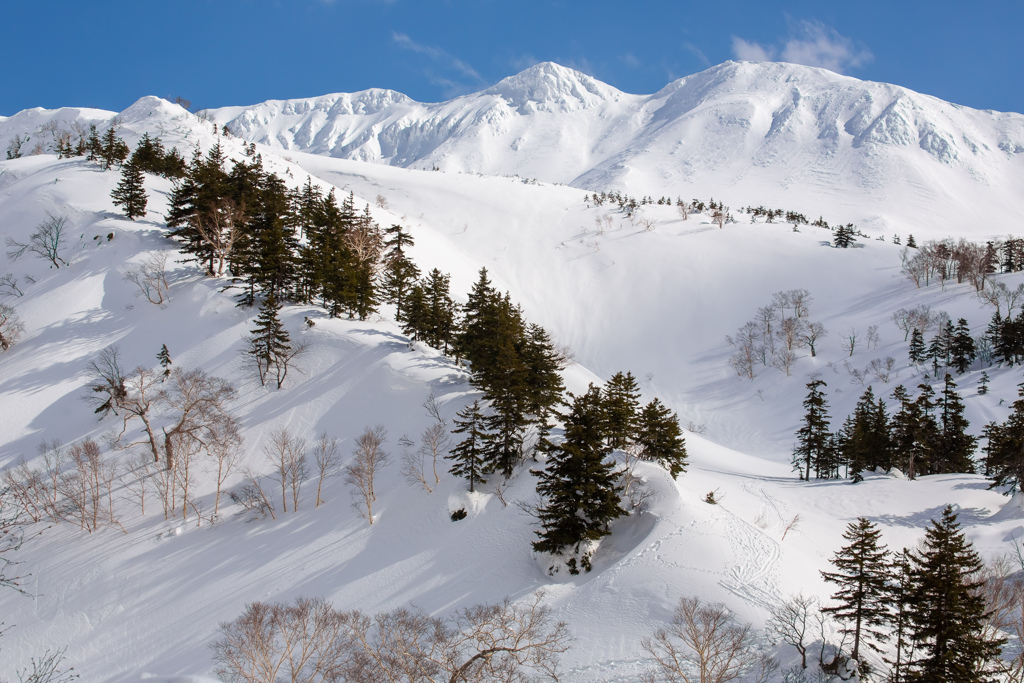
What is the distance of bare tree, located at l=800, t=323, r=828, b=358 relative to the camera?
8562cm

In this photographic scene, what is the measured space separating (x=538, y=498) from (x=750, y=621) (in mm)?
14128

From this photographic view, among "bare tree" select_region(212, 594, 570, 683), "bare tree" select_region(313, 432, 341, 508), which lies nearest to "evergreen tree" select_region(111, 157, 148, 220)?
"bare tree" select_region(313, 432, 341, 508)

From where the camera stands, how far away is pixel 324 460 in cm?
3900

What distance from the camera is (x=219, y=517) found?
37312 mm

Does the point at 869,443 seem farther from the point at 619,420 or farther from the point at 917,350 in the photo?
the point at 619,420

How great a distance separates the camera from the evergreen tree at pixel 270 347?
4734 centimetres

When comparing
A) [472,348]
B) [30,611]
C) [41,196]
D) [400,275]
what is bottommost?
[30,611]

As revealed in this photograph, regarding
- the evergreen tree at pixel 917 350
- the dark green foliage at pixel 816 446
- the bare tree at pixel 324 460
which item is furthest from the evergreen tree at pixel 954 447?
the bare tree at pixel 324 460

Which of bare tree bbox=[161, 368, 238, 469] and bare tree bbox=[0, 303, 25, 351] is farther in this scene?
bare tree bbox=[0, 303, 25, 351]

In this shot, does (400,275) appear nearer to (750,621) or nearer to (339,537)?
(339,537)

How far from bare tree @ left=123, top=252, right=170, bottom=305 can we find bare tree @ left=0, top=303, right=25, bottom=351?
411 inches

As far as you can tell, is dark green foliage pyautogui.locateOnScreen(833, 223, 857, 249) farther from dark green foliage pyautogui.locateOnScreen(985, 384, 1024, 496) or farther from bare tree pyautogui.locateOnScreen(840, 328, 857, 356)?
dark green foliage pyautogui.locateOnScreen(985, 384, 1024, 496)

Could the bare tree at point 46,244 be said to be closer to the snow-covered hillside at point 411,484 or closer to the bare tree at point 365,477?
the snow-covered hillside at point 411,484

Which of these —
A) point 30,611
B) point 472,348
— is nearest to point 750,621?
point 472,348
